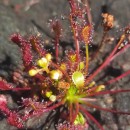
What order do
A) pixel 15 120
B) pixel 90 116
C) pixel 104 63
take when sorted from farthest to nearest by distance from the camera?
1. pixel 104 63
2. pixel 90 116
3. pixel 15 120

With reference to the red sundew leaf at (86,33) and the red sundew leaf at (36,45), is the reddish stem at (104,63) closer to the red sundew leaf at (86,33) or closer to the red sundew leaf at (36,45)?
the red sundew leaf at (86,33)

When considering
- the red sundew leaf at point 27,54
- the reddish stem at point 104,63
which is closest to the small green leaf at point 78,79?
the reddish stem at point 104,63

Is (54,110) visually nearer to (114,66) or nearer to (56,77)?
(56,77)

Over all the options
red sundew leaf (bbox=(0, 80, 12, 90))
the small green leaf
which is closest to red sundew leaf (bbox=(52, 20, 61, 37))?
the small green leaf

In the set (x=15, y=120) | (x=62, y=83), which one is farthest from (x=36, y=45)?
(x=15, y=120)

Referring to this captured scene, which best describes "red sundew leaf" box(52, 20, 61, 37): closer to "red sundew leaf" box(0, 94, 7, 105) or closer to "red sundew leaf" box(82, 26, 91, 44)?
"red sundew leaf" box(82, 26, 91, 44)

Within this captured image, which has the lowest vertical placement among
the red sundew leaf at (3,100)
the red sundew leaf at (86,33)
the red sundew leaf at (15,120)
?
the red sundew leaf at (15,120)

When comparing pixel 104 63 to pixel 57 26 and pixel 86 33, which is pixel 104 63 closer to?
pixel 86 33

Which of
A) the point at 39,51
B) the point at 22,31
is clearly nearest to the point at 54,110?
the point at 39,51
